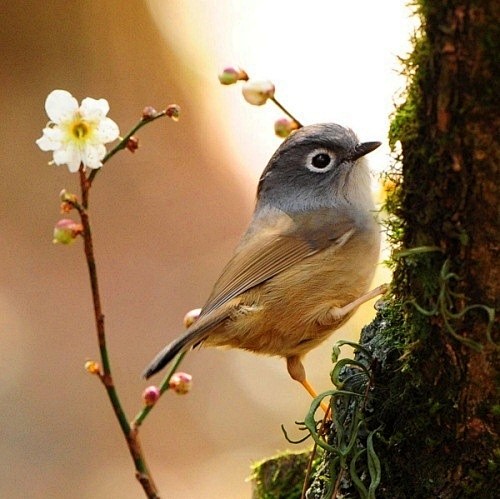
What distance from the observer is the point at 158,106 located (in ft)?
23.9

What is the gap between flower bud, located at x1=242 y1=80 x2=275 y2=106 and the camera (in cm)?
219

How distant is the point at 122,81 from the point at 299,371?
5.30m

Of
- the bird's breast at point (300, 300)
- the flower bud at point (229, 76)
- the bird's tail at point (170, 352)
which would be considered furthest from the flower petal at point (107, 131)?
the bird's breast at point (300, 300)

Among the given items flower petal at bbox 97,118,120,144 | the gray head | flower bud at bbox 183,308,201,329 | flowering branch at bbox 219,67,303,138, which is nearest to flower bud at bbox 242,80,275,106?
flowering branch at bbox 219,67,303,138

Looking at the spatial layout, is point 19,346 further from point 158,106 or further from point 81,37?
point 81,37

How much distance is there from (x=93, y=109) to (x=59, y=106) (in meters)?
0.08

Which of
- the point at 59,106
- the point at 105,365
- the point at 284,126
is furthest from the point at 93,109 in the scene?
the point at 105,365

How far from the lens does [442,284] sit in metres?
1.68

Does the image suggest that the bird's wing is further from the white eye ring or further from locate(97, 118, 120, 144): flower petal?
locate(97, 118, 120, 144): flower petal

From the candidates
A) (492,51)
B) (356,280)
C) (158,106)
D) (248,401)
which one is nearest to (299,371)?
(356,280)

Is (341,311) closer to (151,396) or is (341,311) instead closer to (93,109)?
(151,396)

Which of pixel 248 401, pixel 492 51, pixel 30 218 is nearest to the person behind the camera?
pixel 492 51

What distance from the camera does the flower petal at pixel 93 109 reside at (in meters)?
2.17

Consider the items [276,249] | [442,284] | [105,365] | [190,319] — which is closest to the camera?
[442,284]
